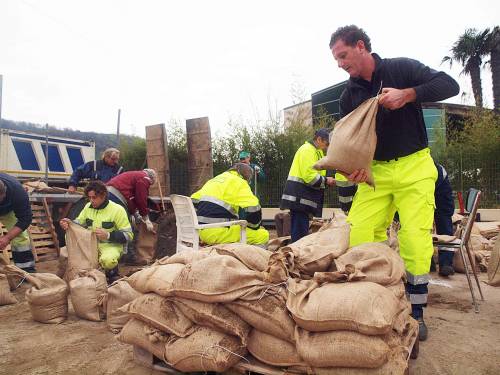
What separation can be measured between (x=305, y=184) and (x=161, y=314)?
9.20 ft

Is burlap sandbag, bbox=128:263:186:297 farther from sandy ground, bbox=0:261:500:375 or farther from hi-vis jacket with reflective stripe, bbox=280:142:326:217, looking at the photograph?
hi-vis jacket with reflective stripe, bbox=280:142:326:217

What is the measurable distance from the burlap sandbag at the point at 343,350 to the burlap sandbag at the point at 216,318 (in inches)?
10.9

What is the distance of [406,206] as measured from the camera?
2545mm

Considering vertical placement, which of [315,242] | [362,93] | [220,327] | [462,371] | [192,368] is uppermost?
[362,93]

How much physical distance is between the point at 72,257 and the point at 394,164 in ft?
9.51

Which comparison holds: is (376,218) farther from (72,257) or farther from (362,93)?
(72,257)

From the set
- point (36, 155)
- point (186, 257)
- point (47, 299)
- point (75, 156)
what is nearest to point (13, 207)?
point (47, 299)

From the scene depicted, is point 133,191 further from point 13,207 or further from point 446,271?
point 446,271

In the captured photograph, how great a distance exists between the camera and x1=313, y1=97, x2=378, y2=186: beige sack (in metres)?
2.41

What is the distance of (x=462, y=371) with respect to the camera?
2.16 m

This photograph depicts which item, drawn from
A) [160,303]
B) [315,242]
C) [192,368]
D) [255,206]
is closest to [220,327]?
[192,368]

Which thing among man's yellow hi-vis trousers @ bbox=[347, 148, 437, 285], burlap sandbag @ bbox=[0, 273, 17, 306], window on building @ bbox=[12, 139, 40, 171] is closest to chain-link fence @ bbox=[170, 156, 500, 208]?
window on building @ bbox=[12, 139, 40, 171]

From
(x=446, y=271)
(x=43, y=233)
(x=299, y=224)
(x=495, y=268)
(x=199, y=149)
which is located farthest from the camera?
(x=199, y=149)

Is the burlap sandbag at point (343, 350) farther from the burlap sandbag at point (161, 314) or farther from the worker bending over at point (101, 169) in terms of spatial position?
the worker bending over at point (101, 169)
